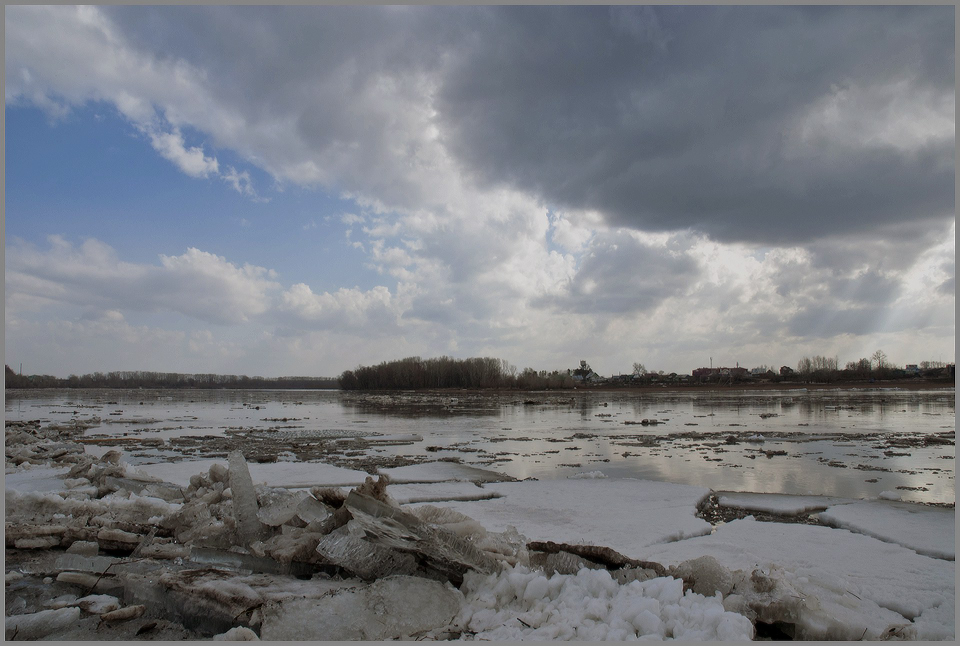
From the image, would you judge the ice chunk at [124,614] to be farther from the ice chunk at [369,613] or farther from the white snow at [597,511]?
the white snow at [597,511]

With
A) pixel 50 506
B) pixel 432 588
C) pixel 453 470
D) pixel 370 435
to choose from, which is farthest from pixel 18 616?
pixel 370 435

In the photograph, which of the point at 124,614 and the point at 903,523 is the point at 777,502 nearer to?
the point at 903,523

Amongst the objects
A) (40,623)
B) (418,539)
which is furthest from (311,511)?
(40,623)

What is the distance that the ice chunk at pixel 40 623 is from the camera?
9.80ft

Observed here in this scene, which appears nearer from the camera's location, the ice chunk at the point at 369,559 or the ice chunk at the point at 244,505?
the ice chunk at the point at 369,559

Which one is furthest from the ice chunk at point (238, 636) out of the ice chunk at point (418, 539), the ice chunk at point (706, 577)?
the ice chunk at point (706, 577)

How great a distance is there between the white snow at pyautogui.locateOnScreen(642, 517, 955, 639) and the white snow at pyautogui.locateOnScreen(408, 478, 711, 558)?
0.36 m

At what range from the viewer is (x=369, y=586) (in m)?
3.38

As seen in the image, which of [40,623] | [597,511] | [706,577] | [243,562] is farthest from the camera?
[597,511]

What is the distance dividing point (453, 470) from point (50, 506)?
6134 mm

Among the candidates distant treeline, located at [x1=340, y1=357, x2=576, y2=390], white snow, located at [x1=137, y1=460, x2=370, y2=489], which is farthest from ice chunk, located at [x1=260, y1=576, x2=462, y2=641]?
distant treeline, located at [x1=340, y1=357, x2=576, y2=390]

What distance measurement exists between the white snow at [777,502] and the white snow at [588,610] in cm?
426

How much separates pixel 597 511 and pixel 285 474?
5798mm

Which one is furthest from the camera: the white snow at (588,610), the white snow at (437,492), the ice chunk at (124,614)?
the white snow at (437,492)
